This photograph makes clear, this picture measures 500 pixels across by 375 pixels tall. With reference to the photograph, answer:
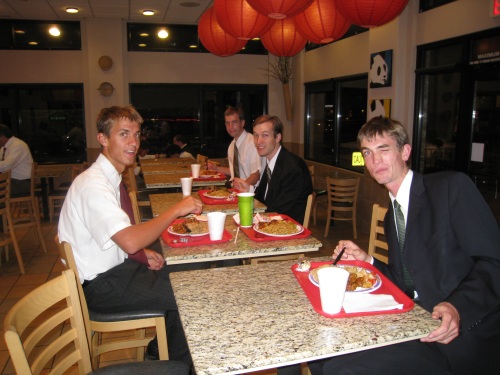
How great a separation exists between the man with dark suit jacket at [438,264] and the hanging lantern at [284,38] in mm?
2422

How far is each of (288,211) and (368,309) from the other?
162 centimetres

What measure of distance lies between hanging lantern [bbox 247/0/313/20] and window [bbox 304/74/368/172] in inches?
144

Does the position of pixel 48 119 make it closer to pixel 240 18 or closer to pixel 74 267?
pixel 240 18

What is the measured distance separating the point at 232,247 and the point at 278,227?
33 cm

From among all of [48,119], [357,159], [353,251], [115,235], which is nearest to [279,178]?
[353,251]

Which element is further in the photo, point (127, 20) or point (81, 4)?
point (127, 20)

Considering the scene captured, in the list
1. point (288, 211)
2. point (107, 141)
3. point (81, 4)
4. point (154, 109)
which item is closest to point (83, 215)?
point (107, 141)

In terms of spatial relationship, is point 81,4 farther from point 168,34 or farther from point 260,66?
point 260,66

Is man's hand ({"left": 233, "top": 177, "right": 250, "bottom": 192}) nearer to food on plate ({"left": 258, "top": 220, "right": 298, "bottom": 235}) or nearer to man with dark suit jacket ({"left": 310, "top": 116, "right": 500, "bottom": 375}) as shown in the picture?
food on plate ({"left": 258, "top": 220, "right": 298, "bottom": 235})

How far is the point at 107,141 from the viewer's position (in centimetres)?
219

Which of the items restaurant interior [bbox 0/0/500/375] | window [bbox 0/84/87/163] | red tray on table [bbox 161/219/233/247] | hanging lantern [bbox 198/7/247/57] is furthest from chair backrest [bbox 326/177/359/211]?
window [bbox 0/84/87/163]

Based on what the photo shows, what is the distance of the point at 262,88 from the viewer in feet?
28.4

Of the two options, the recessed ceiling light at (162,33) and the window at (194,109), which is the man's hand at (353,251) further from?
the recessed ceiling light at (162,33)

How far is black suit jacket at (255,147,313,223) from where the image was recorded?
2.90 meters
